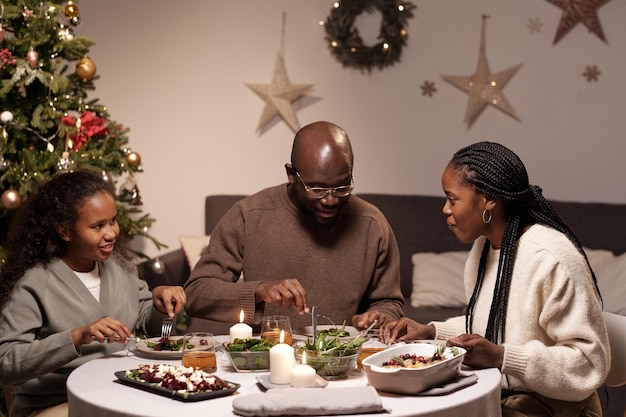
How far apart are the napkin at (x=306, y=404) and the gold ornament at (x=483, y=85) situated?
139 inches

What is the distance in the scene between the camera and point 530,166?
512 centimetres

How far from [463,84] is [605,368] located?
3.08 m

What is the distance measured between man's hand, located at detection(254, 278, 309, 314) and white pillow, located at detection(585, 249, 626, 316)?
226cm

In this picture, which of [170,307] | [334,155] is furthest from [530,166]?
[170,307]

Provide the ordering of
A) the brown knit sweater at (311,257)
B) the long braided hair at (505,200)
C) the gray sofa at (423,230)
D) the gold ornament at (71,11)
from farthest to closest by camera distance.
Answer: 1. the gray sofa at (423,230)
2. the gold ornament at (71,11)
3. the brown knit sweater at (311,257)
4. the long braided hair at (505,200)

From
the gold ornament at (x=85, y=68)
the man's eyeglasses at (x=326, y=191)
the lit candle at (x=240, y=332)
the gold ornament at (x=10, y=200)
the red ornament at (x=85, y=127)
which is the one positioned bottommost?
the lit candle at (x=240, y=332)

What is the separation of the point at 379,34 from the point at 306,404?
3661mm

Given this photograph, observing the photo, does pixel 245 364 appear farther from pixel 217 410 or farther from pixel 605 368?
pixel 605 368

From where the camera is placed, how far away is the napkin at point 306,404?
71.7 inches

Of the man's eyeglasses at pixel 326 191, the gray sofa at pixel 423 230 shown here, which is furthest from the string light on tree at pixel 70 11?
the man's eyeglasses at pixel 326 191

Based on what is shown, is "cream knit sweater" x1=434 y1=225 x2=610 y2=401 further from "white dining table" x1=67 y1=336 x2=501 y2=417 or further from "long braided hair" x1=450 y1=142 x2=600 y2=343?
"white dining table" x1=67 y1=336 x2=501 y2=417

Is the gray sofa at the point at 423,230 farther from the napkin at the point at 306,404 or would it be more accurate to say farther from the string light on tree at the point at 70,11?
the napkin at the point at 306,404

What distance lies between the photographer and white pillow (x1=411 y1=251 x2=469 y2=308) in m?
4.56

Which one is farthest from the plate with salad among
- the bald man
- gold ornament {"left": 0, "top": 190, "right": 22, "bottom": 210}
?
gold ornament {"left": 0, "top": 190, "right": 22, "bottom": 210}
